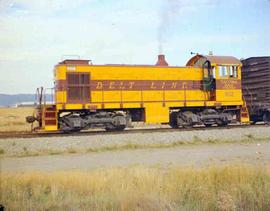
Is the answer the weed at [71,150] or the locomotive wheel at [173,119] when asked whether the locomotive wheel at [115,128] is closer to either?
the locomotive wheel at [173,119]

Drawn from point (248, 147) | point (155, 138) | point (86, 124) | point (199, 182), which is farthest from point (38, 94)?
point (199, 182)

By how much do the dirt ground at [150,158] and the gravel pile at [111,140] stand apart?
0.89 meters

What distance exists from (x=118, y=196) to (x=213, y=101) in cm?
1489

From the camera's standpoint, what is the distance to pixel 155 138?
1727 cm

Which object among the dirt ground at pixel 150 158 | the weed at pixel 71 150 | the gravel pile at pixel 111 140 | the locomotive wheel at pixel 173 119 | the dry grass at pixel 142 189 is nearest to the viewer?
the dry grass at pixel 142 189

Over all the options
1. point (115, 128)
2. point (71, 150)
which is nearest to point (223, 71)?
point (115, 128)

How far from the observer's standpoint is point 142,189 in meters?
8.96

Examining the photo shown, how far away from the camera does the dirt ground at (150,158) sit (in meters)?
12.5

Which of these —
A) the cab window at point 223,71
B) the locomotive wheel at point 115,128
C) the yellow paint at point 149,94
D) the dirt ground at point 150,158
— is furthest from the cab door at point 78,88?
the cab window at point 223,71

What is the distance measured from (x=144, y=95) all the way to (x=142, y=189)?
41.4ft

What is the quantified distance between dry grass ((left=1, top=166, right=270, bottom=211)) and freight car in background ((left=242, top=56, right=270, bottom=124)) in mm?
13253

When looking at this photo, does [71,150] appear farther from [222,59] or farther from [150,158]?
[222,59]

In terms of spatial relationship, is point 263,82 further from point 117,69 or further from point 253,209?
point 253,209

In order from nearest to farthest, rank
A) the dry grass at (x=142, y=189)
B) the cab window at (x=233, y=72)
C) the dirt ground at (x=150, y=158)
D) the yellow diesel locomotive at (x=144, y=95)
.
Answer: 1. the dry grass at (x=142, y=189)
2. the dirt ground at (x=150, y=158)
3. the yellow diesel locomotive at (x=144, y=95)
4. the cab window at (x=233, y=72)
